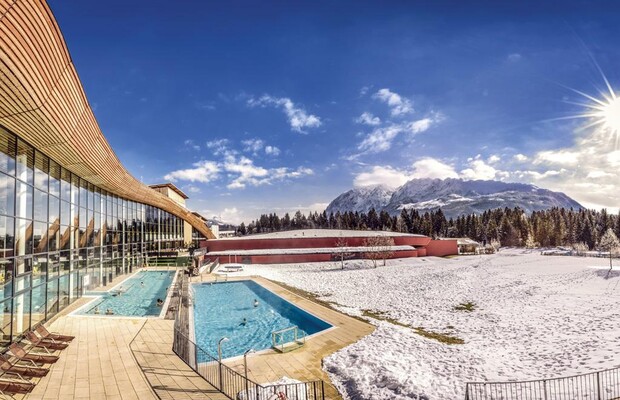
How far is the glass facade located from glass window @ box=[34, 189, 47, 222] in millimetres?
37

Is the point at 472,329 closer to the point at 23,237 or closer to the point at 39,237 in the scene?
the point at 23,237

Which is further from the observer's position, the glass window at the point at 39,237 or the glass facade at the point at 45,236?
the glass window at the point at 39,237

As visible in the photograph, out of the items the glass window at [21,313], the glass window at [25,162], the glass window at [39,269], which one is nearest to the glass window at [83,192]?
the glass window at [39,269]

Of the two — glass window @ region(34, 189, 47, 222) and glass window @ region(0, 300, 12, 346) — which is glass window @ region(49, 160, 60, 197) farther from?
glass window @ region(0, 300, 12, 346)

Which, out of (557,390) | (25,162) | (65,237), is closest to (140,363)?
(25,162)

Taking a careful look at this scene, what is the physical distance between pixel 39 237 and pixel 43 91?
26.2 ft

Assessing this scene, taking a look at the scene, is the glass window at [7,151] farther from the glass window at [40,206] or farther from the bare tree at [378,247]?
the bare tree at [378,247]

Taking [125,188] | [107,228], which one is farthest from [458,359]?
[107,228]

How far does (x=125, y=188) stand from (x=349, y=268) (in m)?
26.6

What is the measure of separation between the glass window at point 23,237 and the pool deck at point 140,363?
3483 mm

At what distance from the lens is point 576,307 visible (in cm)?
1795

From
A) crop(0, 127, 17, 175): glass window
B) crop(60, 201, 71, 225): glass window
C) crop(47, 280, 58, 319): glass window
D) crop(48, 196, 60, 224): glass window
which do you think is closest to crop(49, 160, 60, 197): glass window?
crop(48, 196, 60, 224): glass window

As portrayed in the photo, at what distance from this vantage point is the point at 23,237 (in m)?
10.9

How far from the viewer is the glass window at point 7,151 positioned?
955 cm
